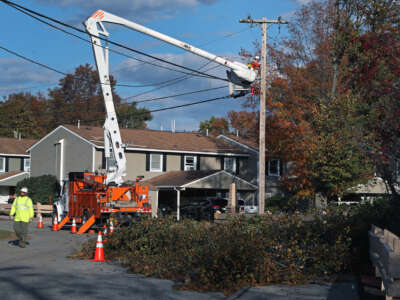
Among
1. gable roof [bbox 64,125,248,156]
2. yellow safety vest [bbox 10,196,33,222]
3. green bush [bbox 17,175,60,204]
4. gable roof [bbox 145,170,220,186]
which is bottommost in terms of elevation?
yellow safety vest [bbox 10,196,33,222]

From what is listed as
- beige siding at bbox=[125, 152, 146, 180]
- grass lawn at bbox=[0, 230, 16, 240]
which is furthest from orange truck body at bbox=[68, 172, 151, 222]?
beige siding at bbox=[125, 152, 146, 180]

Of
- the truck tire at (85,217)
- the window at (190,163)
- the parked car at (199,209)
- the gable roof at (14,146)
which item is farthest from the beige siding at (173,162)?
the truck tire at (85,217)

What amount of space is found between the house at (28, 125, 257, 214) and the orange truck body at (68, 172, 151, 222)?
11469 mm

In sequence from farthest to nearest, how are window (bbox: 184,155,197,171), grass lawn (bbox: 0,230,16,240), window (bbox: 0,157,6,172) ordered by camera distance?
window (bbox: 0,157,6,172), window (bbox: 184,155,197,171), grass lawn (bbox: 0,230,16,240)

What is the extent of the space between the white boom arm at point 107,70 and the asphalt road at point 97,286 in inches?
410

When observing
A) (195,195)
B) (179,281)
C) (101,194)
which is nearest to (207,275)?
(179,281)

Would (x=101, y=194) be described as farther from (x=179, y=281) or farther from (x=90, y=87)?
(x=90, y=87)

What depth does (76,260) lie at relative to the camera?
14.7 metres

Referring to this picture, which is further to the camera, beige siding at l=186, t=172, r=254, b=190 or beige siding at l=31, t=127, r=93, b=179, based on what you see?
beige siding at l=31, t=127, r=93, b=179

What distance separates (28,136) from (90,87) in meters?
11.1

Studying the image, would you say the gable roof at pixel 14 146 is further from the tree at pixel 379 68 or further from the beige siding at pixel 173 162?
the tree at pixel 379 68

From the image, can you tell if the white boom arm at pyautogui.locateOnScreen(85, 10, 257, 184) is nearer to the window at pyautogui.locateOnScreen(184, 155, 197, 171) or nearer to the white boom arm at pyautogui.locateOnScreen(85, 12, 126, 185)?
the white boom arm at pyautogui.locateOnScreen(85, 12, 126, 185)

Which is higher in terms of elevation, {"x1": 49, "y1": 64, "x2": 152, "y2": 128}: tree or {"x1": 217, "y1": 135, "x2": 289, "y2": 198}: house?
{"x1": 49, "y1": 64, "x2": 152, "y2": 128}: tree

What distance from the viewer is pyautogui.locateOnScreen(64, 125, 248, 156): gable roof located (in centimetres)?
4097
